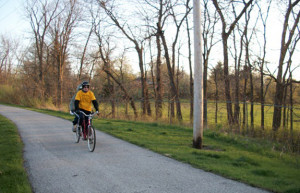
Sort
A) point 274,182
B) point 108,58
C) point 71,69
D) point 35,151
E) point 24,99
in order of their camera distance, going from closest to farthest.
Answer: point 274,182 < point 35,151 < point 108,58 < point 24,99 < point 71,69

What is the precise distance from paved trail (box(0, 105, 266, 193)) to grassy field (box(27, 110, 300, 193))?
1.21 ft

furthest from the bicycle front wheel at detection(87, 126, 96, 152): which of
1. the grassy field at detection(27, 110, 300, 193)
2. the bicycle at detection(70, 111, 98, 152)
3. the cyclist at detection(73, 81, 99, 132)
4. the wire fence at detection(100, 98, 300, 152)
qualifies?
the wire fence at detection(100, 98, 300, 152)

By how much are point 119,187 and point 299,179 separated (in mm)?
3811

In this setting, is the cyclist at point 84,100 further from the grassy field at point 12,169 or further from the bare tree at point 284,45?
the bare tree at point 284,45

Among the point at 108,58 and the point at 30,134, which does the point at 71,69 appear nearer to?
the point at 108,58

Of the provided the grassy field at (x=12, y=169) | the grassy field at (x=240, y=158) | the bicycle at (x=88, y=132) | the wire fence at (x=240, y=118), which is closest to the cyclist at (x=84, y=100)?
the bicycle at (x=88, y=132)

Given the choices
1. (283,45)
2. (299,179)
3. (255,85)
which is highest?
(283,45)

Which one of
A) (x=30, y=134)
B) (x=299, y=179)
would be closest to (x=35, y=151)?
(x=30, y=134)

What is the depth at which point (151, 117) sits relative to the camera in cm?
1747

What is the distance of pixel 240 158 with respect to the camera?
7.38m

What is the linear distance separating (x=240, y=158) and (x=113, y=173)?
371cm

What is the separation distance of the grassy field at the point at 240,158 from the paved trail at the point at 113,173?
0.37 meters

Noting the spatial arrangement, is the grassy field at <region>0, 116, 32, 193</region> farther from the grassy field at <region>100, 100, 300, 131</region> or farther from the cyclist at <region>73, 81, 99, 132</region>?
the grassy field at <region>100, 100, 300, 131</region>

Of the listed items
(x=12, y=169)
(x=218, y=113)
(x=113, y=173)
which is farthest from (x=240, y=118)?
(x=12, y=169)
